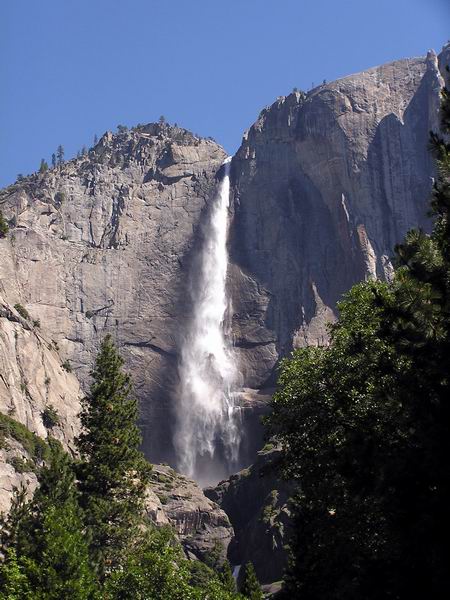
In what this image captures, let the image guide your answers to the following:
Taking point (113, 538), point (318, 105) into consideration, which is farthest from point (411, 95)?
point (113, 538)

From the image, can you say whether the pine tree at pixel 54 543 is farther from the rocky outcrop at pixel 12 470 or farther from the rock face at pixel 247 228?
the rock face at pixel 247 228

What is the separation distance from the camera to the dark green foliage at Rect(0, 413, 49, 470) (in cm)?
5972

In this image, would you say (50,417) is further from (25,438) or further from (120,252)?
(120,252)

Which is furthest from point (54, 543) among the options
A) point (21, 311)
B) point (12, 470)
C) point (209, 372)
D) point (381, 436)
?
→ point (209, 372)

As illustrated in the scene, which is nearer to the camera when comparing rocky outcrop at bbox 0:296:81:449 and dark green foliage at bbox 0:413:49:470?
dark green foliage at bbox 0:413:49:470

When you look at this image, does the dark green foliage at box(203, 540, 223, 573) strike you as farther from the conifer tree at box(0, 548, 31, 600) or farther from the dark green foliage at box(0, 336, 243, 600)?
the conifer tree at box(0, 548, 31, 600)

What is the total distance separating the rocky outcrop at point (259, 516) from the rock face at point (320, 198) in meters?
20.4

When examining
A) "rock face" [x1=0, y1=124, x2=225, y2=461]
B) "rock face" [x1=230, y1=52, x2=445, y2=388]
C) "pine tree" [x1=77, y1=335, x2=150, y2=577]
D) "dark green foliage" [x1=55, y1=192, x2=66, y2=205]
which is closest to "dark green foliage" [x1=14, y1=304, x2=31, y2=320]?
"rock face" [x1=0, y1=124, x2=225, y2=461]

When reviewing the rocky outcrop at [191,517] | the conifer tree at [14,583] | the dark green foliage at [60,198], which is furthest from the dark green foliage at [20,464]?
the dark green foliage at [60,198]

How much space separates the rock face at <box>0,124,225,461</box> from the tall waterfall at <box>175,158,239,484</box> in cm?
181

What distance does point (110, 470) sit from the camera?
37.8m

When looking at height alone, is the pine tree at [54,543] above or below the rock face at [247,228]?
below

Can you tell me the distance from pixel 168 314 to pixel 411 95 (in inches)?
1800

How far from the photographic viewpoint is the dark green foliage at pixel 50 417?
244 ft
